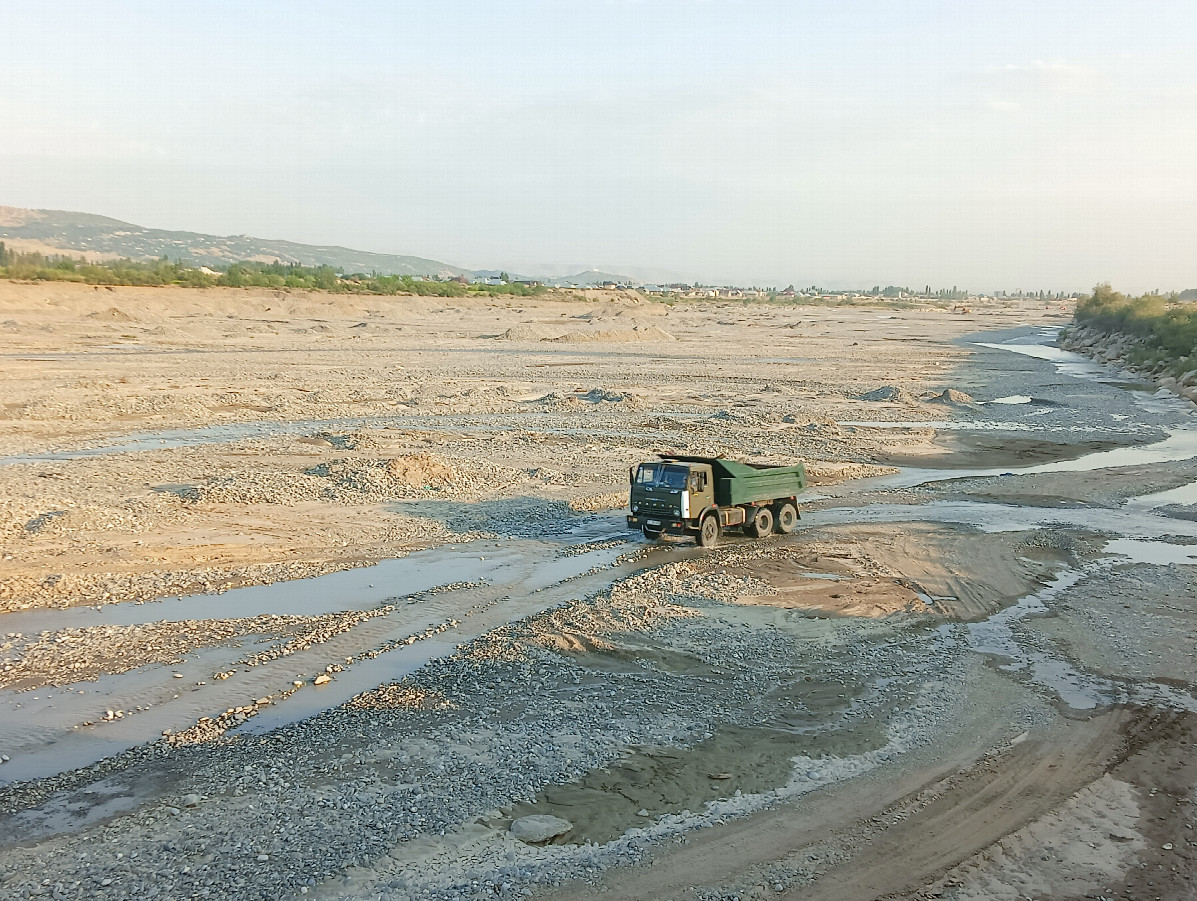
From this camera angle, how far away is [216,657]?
42.8 feet

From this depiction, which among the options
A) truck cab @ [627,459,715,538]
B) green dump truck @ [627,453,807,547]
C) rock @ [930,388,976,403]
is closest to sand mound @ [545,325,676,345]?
rock @ [930,388,976,403]

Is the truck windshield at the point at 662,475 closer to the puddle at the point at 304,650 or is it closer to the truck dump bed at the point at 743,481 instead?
the truck dump bed at the point at 743,481

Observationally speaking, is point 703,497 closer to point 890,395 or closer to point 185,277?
point 890,395

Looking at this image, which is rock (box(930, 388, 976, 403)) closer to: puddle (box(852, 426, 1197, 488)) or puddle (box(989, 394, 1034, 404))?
puddle (box(989, 394, 1034, 404))

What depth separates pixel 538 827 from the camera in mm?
9016

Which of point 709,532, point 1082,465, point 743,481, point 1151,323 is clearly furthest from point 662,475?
point 1151,323

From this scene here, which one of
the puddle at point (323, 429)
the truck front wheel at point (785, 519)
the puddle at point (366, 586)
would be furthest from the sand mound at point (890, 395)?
the puddle at point (366, 586)

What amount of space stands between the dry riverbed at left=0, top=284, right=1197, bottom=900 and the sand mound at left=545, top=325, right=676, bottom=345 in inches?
1743

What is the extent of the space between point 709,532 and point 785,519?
2425mm

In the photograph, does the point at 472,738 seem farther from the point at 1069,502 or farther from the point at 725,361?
the point at 725,361

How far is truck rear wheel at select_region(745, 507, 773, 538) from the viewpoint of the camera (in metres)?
20.2

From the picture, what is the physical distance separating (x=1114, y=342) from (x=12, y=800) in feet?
286

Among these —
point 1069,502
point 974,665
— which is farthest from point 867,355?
point 974,665

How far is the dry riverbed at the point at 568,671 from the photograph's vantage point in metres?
8.66
